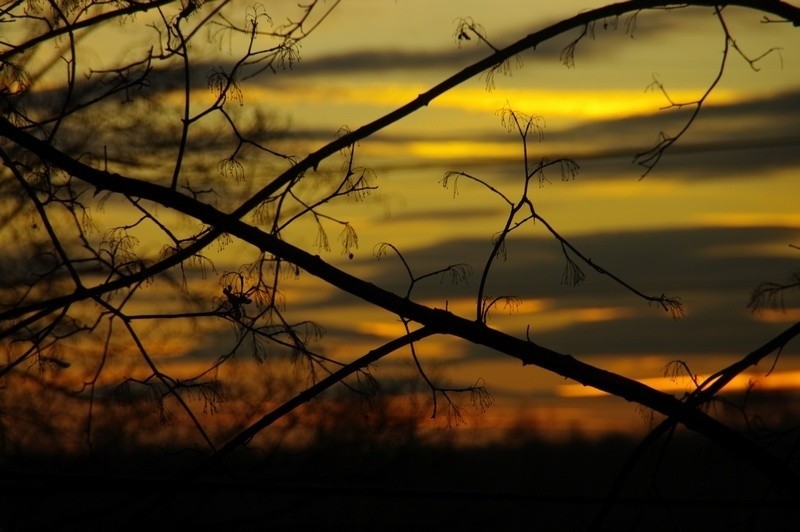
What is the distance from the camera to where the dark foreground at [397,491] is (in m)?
3.25

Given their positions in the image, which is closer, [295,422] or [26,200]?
[295,422]

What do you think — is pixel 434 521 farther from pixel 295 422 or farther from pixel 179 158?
pixel 179 158

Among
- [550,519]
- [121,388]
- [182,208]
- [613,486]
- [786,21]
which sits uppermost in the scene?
[786,21]

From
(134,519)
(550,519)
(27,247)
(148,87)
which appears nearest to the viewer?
(134,519)

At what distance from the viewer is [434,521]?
6738 millimetres

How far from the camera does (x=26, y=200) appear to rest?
24.6 feet

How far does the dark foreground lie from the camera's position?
3.25 m

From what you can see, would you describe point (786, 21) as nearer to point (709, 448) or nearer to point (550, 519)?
point (709, 448)

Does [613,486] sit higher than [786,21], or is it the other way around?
[786,21]

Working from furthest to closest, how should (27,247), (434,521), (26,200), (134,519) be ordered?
(27,247)
(26,200)
(434,521)
(134,519)

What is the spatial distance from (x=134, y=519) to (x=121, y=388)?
53cm

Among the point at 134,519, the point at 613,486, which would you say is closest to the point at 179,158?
the point at 134,519

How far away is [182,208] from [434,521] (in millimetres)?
3686

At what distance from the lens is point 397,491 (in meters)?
3.06
